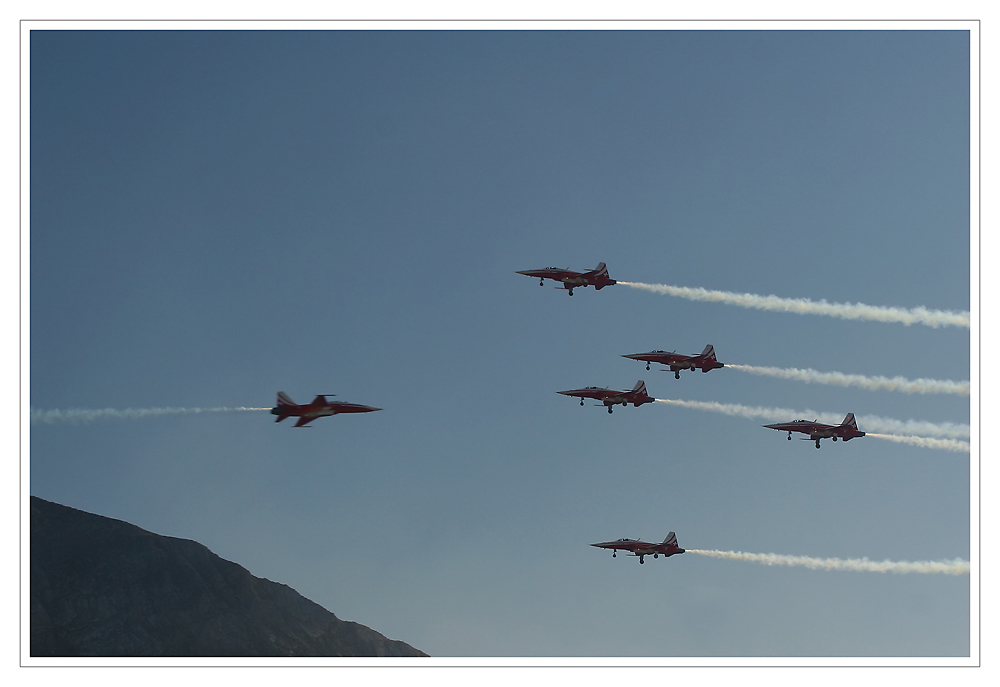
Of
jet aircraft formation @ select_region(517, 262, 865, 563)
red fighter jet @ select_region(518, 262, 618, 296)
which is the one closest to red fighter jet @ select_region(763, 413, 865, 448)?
jet aircraft formation @ select_region(517, 262, 865, 563)

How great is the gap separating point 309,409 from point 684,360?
6329cm

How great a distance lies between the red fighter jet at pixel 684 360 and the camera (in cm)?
15875

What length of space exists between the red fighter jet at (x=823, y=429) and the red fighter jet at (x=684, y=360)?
14561mm

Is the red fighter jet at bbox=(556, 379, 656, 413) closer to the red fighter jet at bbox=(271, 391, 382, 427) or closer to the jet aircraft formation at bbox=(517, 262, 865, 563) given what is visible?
the jet aircraft formation at bbox=(517, 262, 865, 563)

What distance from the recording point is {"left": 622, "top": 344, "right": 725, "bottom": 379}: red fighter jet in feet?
521

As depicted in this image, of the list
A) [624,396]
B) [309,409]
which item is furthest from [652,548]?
[309,409]

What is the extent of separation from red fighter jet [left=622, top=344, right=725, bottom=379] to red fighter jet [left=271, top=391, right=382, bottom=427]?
178 feet

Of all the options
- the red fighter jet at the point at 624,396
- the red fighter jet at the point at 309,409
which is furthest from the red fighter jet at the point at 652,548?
the red fighter jet at the point at 309,409

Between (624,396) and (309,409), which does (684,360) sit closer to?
(624,396)

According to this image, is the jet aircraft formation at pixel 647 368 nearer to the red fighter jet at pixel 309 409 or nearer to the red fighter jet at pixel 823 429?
the red fighter jet at pixel 823 429

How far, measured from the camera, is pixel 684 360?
159250mm
